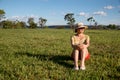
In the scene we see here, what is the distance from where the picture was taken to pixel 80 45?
6.49 metres

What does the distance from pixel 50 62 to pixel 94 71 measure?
1.73m

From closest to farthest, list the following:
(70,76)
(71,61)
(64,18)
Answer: (70,76) < (71,61) < (64,18)

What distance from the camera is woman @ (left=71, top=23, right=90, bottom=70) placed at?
6.54m

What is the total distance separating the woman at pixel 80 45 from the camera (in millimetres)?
6535

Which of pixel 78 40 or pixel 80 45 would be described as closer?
pixel 80 45

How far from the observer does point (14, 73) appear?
20.1 ft

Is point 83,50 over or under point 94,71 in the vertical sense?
over

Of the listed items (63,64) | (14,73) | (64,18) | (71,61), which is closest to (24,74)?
(14,73)

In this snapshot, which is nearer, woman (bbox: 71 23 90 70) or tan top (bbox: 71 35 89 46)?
woman (bbox: 71 23 90 70)

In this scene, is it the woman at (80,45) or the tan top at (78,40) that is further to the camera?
the tan top at (78,40)

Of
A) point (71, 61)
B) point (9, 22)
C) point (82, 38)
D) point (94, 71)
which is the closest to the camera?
point (94, 71)

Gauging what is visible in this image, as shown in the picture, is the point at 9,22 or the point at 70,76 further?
the point at 9,22

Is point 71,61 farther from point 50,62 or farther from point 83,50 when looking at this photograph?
point 83,50

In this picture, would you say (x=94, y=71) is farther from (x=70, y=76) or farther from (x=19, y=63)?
(x=19, y=63)
